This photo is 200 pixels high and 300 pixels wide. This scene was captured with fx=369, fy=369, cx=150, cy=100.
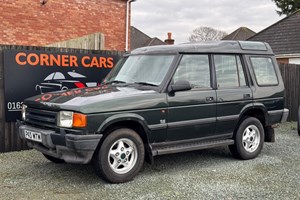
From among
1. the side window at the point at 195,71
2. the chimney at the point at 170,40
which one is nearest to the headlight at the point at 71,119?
the side window at the point at 195,71

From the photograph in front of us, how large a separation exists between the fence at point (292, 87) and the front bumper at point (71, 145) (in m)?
8.75

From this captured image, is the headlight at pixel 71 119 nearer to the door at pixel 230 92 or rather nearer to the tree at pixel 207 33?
the door at pixel 230 92

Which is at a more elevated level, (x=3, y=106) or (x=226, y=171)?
(x=3, y=106)

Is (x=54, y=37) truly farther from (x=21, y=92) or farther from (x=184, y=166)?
(x=184, y=166)

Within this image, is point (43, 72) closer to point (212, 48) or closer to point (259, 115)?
point (212, 48)

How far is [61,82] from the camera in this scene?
764 centimetres

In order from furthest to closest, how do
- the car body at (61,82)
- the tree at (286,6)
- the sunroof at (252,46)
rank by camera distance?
the tree at (286,6) → the car body at (61,82) → the sunroof at (252,46)

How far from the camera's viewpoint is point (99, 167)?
4.99 m

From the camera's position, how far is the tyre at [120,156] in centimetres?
500

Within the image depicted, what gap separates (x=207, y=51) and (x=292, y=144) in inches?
138

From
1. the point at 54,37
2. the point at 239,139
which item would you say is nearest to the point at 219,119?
the point at 239,139

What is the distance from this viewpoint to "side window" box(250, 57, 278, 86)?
683 centimetres

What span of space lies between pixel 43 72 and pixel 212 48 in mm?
3407

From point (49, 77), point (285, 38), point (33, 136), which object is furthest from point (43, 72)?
point (285, 38)
